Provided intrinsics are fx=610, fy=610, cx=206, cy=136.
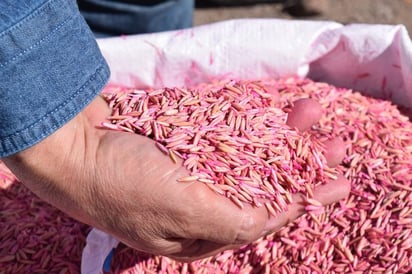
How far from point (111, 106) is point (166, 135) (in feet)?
0.57

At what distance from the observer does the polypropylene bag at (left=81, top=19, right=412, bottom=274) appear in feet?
5.74

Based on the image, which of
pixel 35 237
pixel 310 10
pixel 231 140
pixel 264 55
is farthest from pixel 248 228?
pixel 310 10

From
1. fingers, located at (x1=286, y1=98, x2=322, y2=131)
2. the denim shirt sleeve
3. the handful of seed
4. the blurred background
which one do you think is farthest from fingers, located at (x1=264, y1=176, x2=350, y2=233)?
the blurred background

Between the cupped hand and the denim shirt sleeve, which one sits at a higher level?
the denim shirt sleeve

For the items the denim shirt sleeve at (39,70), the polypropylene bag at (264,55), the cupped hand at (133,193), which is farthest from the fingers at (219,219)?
the polypropylene bag at (264,55)

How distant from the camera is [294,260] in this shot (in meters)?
1.38

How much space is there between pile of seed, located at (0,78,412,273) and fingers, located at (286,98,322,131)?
0.17 ft

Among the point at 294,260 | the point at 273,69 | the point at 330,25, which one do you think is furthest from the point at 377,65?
the point at 294,260

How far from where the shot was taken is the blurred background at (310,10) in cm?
297

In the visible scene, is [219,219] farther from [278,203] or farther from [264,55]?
[264,55]

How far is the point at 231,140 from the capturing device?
1237 mm

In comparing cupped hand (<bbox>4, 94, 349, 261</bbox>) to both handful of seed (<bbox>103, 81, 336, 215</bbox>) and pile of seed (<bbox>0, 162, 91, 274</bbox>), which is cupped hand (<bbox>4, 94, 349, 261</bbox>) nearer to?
handful of seed (<bbox>103, 81, 336, 215</bbox>)

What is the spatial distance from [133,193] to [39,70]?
0.92 ft

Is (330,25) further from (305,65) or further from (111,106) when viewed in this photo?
(111,106)
